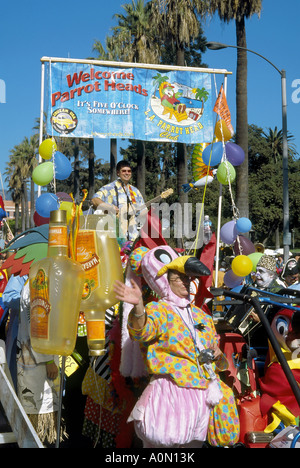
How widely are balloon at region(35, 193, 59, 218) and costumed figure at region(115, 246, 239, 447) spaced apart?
2.75 metres

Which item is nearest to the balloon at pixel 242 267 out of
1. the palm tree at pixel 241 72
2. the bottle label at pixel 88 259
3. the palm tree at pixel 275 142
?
the bottle label at pixel 88 259

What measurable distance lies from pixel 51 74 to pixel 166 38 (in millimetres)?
12720

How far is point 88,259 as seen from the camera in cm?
305

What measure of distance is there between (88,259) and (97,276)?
0.10 meters

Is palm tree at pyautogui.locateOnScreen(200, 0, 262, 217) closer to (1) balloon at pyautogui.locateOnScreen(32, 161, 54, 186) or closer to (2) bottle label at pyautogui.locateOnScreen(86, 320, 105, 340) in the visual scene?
(1) balloon at pyautogui.locateOnScreen(32, 161, 54, 186)

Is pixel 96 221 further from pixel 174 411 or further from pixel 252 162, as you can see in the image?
pixel 252 162

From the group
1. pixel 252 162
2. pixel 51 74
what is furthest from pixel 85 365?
pixel 252 162

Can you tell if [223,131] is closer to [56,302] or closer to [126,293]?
[126,293]

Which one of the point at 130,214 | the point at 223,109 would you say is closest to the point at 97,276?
the point at 130,214

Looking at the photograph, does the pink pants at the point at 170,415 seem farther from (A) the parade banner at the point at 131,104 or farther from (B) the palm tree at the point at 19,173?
(B) the palm tree at the point at 19,173

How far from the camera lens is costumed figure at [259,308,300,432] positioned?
387cm

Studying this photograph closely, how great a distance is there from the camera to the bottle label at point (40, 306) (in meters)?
2.77

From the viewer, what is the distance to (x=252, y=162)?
5903 centimetres

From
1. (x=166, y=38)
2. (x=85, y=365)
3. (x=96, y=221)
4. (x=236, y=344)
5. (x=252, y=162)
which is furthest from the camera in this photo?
(x=252, y=162)
